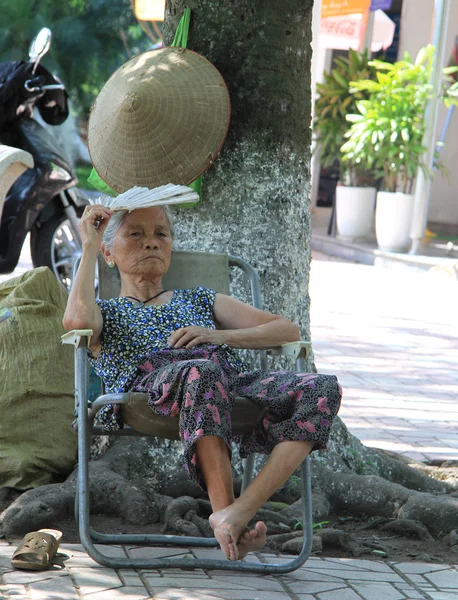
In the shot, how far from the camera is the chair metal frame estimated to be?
3.24 metres

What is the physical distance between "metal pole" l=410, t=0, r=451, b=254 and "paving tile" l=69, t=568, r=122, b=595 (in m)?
11.5

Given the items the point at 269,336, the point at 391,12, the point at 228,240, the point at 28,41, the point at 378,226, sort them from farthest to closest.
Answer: the point at 28,41, the point at 391,12, the point at 378,226, the point at 228,240, the point at 269,336

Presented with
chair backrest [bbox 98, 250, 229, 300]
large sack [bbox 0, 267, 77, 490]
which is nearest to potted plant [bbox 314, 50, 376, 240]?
large sack [bbox 0, 267, 77, 490]

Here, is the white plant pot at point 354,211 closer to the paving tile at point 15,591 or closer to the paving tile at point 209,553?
the paving tile at point 209,553

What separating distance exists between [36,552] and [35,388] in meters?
1.16

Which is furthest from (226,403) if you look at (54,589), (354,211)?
(354,211)

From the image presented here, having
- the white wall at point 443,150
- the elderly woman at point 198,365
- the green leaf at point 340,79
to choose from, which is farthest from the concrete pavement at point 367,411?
the white wall at point 443,150

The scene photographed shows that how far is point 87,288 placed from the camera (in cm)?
353

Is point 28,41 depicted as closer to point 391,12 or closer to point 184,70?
point 391,12

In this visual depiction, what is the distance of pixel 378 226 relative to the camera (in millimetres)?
14805

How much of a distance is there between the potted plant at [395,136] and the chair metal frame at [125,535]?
11182mm

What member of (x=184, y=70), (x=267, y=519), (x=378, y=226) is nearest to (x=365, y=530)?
(x=267, y=519)

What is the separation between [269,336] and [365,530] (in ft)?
3.12

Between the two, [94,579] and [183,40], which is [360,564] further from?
[183,40]
